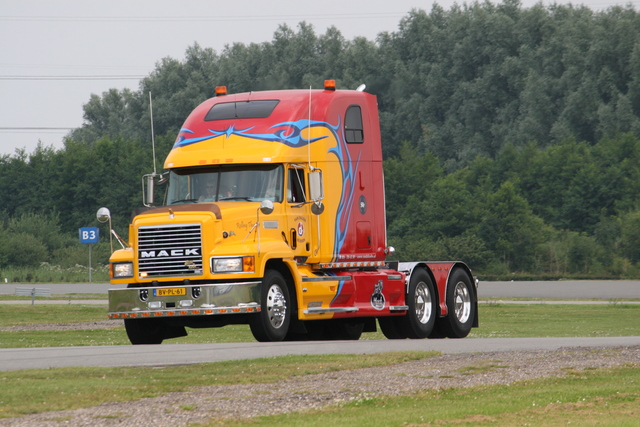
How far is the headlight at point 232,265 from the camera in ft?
56.0

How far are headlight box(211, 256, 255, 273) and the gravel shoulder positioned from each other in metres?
3.52

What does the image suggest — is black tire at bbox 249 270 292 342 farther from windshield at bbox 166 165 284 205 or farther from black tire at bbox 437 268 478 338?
black tire at bbox 437 268 478 338

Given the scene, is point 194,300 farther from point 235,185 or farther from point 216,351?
point 235,185

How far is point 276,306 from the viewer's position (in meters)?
17.7

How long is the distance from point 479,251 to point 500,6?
35.3m

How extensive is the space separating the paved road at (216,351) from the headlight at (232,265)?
114cm

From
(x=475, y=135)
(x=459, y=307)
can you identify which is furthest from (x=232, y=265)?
(x=475, y=135)

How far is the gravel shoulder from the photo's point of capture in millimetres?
9836

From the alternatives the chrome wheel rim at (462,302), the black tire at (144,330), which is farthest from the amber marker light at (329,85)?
the black tire at (144,330)

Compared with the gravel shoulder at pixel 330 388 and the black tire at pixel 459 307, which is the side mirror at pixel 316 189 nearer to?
the black tire at pixel 459 307

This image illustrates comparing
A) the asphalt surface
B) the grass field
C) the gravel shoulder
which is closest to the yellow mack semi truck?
Answer: the asphalt surface

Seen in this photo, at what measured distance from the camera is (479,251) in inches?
2721

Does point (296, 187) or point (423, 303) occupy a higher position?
point (296, 187)

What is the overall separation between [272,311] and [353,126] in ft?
13.6
